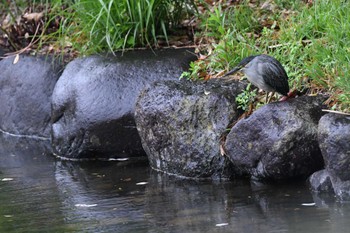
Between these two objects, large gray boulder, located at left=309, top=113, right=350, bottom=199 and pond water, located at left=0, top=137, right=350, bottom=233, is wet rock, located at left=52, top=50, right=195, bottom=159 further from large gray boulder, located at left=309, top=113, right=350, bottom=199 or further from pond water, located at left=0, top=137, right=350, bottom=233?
large gray boulder, located at left=309, top=113, right=350, bottom=199

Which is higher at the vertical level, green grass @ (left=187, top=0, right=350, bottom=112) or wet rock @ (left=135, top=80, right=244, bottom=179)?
green grass @ (left=187, top=0, right=350, bottom=112)

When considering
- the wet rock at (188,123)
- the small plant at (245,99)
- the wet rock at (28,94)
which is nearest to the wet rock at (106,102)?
the wet rock at (188,123)

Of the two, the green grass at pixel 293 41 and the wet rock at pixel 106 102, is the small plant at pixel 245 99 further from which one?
the wet rock at pixel 106 102

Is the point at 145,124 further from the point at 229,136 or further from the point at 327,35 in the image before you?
the point at 327,35

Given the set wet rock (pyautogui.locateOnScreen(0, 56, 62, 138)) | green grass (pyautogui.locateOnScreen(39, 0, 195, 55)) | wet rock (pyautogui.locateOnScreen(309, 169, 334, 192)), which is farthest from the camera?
wet rock (pyautogui.locateOnScreen(0, 56, 62, 138))

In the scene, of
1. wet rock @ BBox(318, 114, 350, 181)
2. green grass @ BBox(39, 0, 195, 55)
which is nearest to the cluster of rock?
wet rock @ BBox(318, 114, 350, 181)

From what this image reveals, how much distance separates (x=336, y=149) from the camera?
6.41 m

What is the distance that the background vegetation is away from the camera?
755 cm

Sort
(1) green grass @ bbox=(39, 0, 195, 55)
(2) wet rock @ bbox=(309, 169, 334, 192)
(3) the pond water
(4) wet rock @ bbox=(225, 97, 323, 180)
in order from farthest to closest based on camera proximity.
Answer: (1) green grass @ bbox=(39, 0, 195, 55), (4) wet rock @ bbox=(225, 97, 323, 180), (2) wet rock @ bbox=(309, 169, 334, 192), (3) the pond water

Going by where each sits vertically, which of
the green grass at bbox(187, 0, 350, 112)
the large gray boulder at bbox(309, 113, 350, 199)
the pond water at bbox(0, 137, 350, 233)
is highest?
the green grass at bbox(187, 0, 350, 112)

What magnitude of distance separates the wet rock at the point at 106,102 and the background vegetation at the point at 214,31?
276 mm

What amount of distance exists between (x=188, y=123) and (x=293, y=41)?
138 cm

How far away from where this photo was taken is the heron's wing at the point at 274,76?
23.2ft

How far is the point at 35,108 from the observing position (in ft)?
34.1
